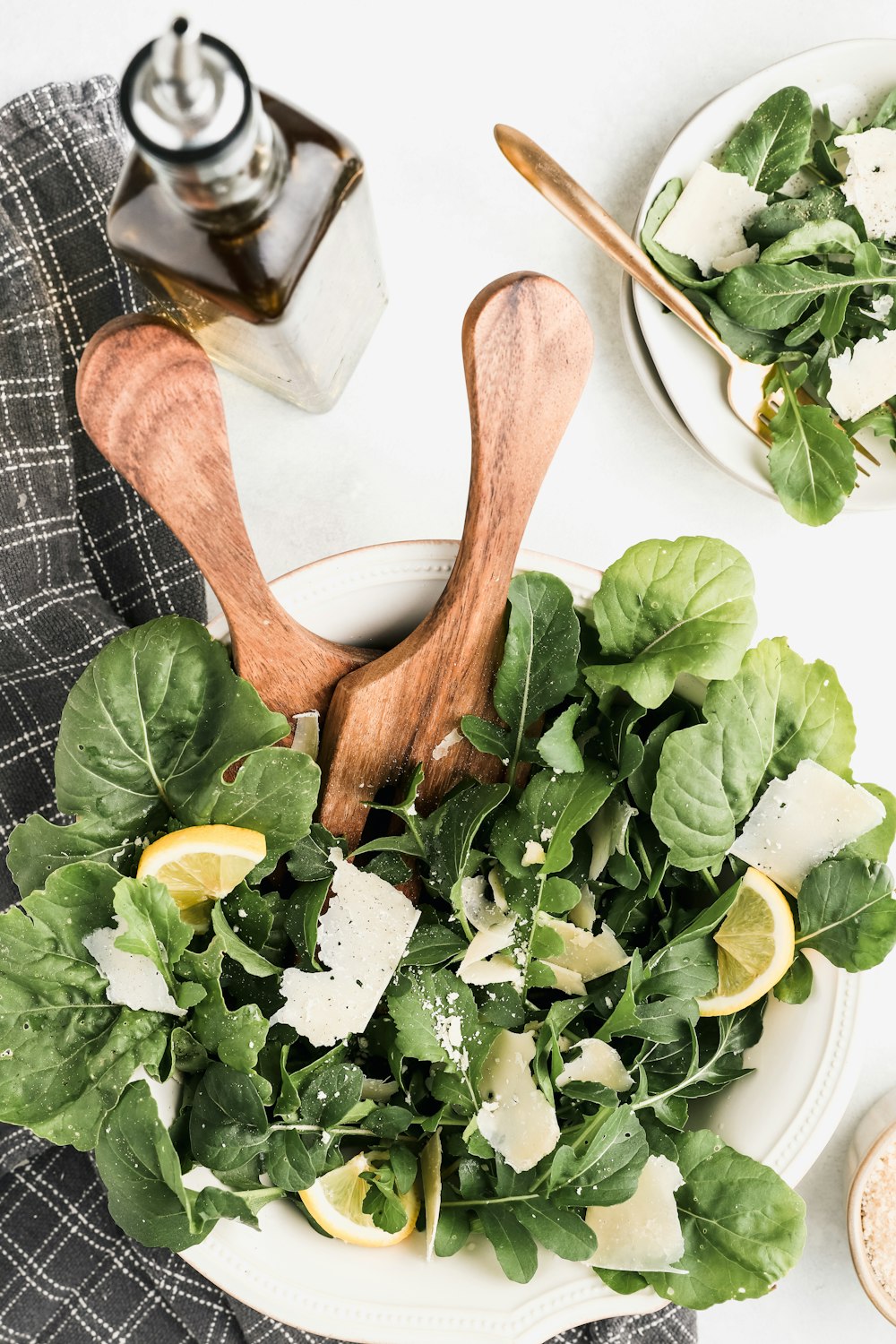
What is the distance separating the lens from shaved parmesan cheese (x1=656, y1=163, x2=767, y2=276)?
2.92 ft

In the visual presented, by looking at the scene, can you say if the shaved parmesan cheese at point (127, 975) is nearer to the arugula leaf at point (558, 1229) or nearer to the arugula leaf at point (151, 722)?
the arugula leaf at point (151, 722)

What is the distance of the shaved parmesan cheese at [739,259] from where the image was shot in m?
0.91

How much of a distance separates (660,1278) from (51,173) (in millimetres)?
1019

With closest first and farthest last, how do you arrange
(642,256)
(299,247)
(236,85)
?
(236,85)
(299,247)
(642,256)

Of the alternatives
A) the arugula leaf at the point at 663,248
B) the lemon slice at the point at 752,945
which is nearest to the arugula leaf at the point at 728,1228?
the lemon slice at the point at 752,945

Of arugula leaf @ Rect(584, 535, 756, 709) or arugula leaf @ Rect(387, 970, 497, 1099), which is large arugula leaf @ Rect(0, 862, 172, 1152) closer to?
arugula leaf @ Rect(387, 970, 497, 1099)

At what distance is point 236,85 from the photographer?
55cm

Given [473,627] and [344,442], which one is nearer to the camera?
[473,627]

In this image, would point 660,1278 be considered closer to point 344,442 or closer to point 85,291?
point 344,442

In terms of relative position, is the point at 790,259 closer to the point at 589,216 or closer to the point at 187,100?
the point at 589,216

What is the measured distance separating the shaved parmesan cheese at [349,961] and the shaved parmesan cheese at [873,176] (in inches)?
27.9

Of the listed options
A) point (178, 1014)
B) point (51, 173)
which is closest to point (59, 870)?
point (178, 1014)

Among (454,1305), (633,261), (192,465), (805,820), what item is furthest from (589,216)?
(454,1305)

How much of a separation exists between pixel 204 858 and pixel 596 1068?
33 cm
